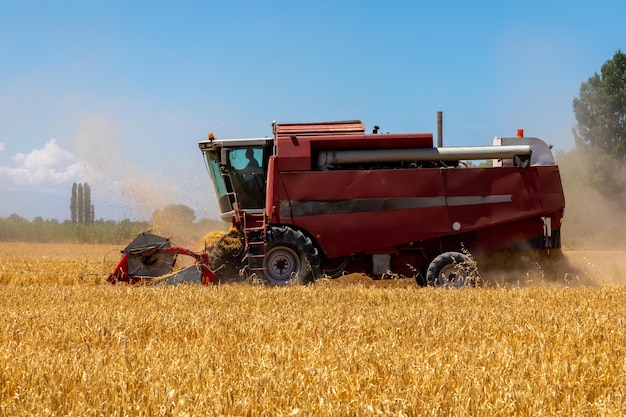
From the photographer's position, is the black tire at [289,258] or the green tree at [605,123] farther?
the green tree at [605,123]

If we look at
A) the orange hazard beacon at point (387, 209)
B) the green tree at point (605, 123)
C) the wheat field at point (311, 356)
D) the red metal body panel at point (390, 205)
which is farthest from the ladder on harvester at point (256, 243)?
the green tree at point (605, 123)

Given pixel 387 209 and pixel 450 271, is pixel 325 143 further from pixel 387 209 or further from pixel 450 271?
pixel 450 271

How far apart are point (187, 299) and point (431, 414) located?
4728mm

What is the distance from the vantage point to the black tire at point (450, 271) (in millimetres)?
8836

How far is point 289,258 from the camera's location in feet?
30.0

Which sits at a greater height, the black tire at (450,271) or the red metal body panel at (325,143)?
the red metal body panel at (325,143)

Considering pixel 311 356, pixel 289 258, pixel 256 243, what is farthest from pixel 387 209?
pixel 311 356

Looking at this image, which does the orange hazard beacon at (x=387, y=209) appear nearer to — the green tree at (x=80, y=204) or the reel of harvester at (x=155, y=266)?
the reel of harvester at (x=155, y=266)

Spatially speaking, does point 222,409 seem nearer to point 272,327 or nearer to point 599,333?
point 272,327

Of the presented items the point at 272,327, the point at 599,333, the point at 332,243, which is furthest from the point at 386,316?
the point at 332,243

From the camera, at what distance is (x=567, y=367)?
10.8ft

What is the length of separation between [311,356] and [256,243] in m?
5.45

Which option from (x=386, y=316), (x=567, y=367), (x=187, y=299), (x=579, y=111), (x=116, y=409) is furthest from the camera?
(x=579, y=111)

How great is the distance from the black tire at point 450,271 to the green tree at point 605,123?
983 inches
